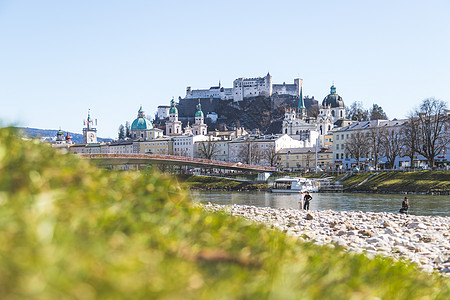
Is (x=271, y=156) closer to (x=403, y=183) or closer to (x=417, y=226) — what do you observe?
(x=403, y=183)

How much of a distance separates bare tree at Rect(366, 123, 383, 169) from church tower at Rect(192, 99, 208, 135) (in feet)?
287

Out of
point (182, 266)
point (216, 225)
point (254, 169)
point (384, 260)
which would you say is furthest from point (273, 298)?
point (254, 169)

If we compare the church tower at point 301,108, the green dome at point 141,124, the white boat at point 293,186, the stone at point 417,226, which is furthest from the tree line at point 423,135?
the green dome at point 141,124

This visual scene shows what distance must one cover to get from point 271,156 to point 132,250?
4689 inches

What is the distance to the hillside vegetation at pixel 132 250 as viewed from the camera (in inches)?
113

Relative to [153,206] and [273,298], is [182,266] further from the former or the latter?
[153,206]

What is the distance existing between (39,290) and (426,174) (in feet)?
208

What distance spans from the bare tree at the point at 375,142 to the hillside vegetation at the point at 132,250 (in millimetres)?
78343

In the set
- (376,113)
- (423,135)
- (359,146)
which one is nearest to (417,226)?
(423,135)

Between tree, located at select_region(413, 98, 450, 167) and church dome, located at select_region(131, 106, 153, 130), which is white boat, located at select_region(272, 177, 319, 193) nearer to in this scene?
tree, located at select_region(413, 98, 450, 167)

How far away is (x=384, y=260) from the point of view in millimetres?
7871

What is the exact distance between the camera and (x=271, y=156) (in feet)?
400

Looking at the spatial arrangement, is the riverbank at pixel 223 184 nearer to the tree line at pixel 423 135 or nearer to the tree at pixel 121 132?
the tree line at pixel 423 135

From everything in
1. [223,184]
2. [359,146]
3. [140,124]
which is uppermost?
[140,124]
